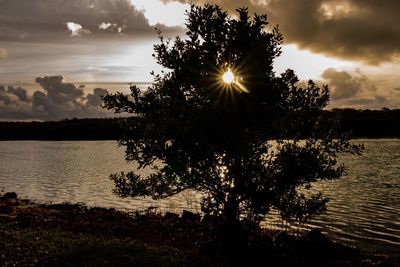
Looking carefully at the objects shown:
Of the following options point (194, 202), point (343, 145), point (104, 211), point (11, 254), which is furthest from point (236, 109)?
point (194, 202)

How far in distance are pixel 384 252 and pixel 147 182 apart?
56.4 feet

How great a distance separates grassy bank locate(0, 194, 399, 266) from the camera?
22.7m

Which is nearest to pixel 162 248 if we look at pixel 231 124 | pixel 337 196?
pixel 231 124

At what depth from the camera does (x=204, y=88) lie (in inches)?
997

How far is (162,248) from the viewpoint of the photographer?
26.3m

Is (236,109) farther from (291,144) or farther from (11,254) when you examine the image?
(11,254)

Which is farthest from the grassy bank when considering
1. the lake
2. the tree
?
the lake

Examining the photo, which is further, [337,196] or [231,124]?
[337,196]

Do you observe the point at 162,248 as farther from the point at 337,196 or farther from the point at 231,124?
the point at 337,196

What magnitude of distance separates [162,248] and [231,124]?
8.45 meters

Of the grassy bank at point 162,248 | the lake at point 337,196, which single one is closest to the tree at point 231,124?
the grassy bank at point 162,248

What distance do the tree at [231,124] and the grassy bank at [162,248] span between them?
2.03m

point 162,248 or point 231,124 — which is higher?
point 231,124

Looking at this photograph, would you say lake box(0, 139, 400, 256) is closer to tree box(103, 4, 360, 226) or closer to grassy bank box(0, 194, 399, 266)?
grassy bank box(0, 194, 399, 266)
